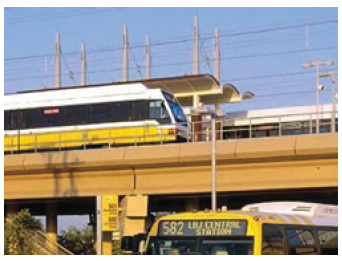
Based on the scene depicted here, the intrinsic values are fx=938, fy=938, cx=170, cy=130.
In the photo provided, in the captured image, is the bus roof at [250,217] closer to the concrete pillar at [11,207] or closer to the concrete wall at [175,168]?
the concrete wall at [175,168]

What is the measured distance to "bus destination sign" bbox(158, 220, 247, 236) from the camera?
18.0 meters

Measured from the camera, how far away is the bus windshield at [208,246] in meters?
17.7

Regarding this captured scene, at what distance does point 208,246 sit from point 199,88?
3805 centimetres

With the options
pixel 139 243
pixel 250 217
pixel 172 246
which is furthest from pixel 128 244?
pixel 250 217

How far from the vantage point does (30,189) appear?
38312 millimetres

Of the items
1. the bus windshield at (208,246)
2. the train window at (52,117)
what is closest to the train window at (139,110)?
the train window at (52,117)

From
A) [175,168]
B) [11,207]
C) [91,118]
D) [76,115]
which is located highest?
[76,115]

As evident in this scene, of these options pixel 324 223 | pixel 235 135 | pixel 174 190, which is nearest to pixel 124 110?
pixel 235 135

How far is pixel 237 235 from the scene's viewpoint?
704 inches

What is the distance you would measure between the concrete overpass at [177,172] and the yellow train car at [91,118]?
3459 mm

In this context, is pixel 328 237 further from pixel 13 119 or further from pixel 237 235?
pixel 13 119

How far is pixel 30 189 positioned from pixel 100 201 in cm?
1561
